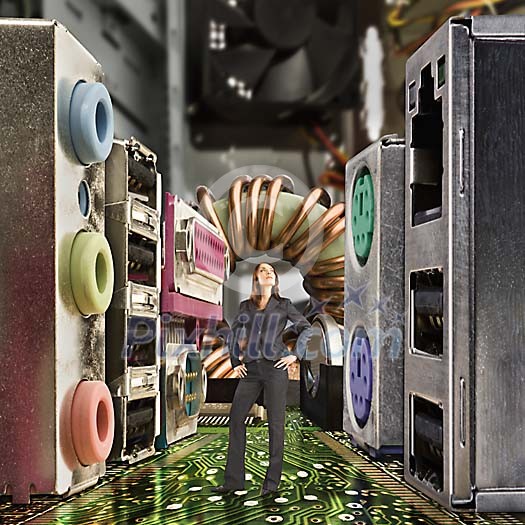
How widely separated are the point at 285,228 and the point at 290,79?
141 cm

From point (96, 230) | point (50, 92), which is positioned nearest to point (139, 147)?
point (96, 230)

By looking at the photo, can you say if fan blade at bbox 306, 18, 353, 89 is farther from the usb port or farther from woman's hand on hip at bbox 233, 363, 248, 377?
woman's hand on hip at bbox 233, 363, 248, 377

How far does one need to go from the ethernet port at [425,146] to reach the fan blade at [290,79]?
128 inches

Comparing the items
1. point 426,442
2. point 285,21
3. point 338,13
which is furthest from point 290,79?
point 426,442

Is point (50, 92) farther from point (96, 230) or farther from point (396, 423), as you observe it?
point (396, 423)

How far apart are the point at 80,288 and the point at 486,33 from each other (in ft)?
4.74

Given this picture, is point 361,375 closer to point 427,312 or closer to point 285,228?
point 427,312

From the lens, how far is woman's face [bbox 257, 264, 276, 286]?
246cm

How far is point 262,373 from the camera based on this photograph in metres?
2.37

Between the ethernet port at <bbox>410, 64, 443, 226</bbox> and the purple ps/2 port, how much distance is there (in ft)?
2.72

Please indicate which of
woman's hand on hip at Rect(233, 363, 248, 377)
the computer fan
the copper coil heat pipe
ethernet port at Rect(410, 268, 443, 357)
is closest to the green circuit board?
woman's hand on hip at Rect(233, 363, 248, 377)

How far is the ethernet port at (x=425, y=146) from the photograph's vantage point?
235cm

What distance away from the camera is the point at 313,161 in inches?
223

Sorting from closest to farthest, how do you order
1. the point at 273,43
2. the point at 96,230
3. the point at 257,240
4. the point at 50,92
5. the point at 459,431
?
the point at 459,431
the point at 50,92
the point at 96,230
the point at 257,240
the point at 273,43
